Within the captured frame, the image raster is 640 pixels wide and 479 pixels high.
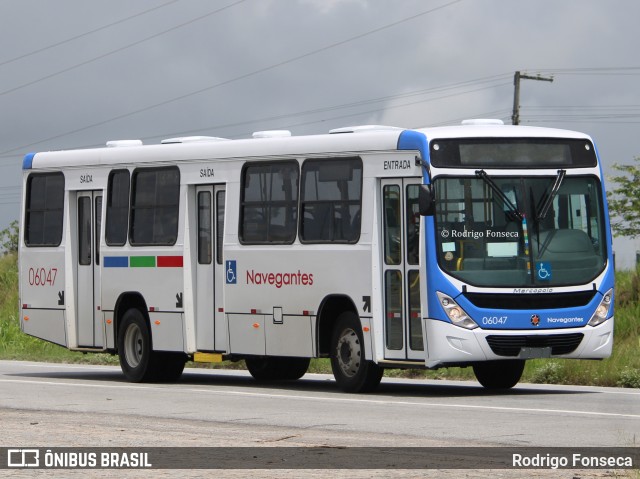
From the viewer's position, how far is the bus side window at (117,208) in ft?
76.1

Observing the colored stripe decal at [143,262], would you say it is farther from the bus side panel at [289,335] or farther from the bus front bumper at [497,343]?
the bus front bumper at [497,343]

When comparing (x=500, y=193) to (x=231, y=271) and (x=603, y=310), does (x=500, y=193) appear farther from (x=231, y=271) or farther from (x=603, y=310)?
(x=231, y=271)

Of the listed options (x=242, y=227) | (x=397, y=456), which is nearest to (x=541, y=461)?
(x=397, y=456)

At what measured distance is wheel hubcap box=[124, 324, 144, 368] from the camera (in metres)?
23.1

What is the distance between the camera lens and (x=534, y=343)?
18578mm

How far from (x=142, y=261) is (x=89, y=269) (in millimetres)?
1351

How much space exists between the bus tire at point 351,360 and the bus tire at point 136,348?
3858 millimetres

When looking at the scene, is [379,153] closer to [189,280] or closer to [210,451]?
[189,280]

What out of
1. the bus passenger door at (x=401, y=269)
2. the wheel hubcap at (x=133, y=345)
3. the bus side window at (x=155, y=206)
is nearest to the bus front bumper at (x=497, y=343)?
the bus passenger door at (x=401, y=269)

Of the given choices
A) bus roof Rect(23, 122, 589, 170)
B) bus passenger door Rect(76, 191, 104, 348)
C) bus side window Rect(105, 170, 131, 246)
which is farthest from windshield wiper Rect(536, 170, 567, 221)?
bus passenger door Rect(76, 191, 104, 348)

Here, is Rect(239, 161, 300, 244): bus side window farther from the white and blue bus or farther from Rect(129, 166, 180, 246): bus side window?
Rect(129, 166, 180, 246): bus side window

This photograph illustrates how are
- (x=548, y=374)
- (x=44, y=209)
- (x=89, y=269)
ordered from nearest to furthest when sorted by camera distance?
(x=548, y=374) → (x=89, y=269) → (x=44, y=209)

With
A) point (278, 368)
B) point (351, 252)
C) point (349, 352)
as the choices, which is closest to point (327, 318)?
point (349, 352)

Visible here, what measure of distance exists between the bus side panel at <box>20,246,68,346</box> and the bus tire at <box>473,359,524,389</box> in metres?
6.78
